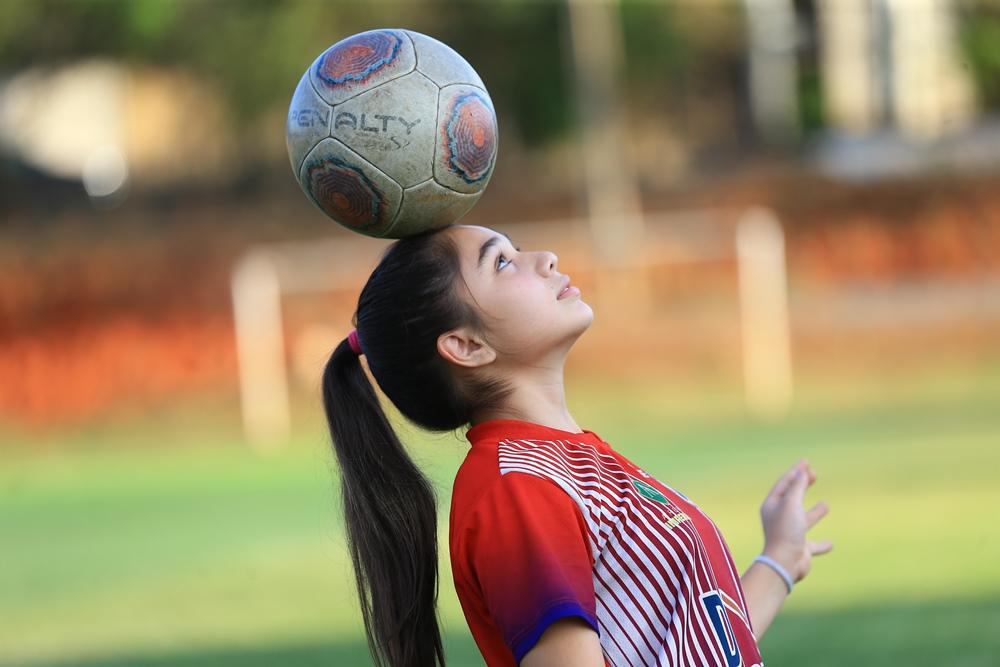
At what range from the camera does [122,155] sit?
31.1 m

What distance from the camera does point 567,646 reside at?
2199 millimetres

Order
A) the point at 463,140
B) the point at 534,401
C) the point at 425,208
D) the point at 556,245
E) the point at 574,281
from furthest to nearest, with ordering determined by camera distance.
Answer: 1. the point at 556,245
2. the point at 574,281
3. the point at 463,140
4. the point at 425,208
5. the point at 534,401

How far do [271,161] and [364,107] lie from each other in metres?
26.7

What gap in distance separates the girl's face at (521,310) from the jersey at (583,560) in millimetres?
136

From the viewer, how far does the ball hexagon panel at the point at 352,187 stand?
2.79 m

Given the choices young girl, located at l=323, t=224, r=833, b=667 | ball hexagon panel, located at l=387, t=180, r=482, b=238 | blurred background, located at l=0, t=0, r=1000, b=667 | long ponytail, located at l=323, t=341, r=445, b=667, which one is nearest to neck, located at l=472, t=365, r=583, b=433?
young girl, located at l=323, t=224, r=833, b=667

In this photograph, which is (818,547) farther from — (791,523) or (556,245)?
(556,245)

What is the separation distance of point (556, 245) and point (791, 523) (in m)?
21.0

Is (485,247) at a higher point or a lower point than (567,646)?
higher

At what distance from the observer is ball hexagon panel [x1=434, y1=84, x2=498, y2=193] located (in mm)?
2842

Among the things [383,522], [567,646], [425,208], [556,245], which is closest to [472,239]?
[425,208]

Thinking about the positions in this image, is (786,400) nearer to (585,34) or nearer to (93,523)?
(93,523)

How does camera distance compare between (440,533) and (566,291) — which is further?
(440,533)

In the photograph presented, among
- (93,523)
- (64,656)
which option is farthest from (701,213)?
(64,656)
